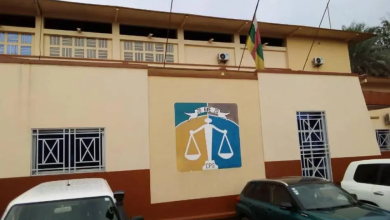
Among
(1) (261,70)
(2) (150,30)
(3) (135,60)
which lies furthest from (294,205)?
(2) (150,30)

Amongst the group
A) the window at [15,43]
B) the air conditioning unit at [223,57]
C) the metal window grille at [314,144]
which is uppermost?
the window at [15,43]

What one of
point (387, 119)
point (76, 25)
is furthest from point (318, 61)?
point (76, 25)

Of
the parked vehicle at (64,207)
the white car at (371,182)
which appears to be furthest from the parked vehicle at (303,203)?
the parked vehicle at (64,207)

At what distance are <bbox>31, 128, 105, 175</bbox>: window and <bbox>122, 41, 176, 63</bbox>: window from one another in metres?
5.89

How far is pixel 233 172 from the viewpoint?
8.65 m

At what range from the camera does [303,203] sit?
5.45 m

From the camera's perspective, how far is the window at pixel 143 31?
1326cm

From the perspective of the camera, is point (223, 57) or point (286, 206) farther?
point (223, 57)

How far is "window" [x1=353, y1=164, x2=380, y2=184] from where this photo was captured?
Result: 6807mm

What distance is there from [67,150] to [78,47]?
6.24 meters

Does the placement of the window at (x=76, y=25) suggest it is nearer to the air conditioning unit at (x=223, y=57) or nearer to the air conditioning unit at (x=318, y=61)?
the air conditioning unit at (x=223, y=57)

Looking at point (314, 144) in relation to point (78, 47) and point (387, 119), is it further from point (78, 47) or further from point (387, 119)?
point (78, 47)

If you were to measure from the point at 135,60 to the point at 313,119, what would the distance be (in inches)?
280

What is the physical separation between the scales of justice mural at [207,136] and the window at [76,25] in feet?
20.9
